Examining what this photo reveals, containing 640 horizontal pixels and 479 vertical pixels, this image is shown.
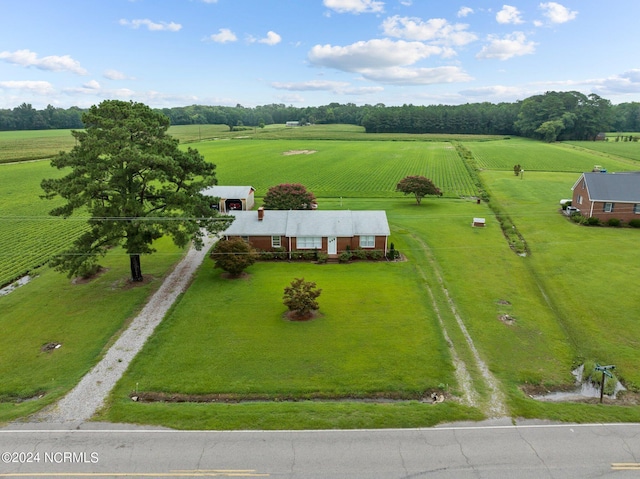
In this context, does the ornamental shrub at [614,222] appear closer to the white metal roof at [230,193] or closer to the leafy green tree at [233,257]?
Answer: the leafy green tree at [233,257]

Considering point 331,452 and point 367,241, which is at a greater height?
point 367,241

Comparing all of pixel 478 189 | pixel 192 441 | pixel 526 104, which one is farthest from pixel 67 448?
pixel 526 104

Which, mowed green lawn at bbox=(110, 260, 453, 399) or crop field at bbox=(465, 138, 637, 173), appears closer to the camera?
mowed green lawn at bbox=(110, 260, 453, 399)

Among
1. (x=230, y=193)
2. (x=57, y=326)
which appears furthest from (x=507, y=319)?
(x=230, y=193)

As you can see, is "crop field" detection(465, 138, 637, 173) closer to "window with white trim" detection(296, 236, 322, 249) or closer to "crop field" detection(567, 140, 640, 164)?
"crop field" detection(567, 140, 640, 164)

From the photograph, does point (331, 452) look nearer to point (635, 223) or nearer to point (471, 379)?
point (471, 379)

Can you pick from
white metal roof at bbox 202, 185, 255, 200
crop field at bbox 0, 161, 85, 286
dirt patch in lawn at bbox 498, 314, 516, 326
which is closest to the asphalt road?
dirt patch in lawn at bbox 498, 314, 516, 326
